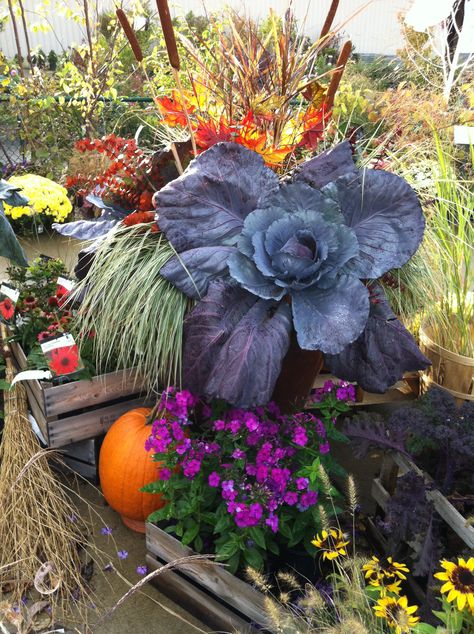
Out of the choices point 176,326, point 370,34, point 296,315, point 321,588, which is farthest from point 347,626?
point 370,34

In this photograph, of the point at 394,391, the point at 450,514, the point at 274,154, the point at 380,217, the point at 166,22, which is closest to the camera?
the point at 166,22

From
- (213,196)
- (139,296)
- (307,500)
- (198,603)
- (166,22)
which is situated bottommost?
(198,603)

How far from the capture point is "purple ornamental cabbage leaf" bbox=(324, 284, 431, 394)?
155 centimetres

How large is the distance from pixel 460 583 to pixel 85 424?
4.22 ft

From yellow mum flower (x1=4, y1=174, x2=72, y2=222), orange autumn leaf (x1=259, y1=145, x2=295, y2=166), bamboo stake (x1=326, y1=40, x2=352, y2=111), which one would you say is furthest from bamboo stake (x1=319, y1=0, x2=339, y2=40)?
yellow mum flower (x1=4, y1=174, x2=72, y2=222)

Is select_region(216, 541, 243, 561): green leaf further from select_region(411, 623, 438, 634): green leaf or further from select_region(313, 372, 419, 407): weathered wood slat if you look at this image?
select_region(313, 372, 419, 407): weathered wood slat

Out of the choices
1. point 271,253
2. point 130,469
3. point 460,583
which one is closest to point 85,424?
point 130,469

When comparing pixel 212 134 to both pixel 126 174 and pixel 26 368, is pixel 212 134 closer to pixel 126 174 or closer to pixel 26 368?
pixel 126 174

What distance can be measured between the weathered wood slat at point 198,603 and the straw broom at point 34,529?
0.74 feet

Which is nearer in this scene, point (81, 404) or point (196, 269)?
point (196, 269)

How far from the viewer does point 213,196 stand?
1.54 m

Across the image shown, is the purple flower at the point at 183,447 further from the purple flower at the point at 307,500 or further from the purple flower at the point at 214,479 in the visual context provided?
the purple flower at the point at 307,500

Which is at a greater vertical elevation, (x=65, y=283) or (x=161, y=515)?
(x=65, y=283)

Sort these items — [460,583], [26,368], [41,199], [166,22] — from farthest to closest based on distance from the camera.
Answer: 1. [41,199]
2. [26,368]
3. [166,22]
4. [460,583]
